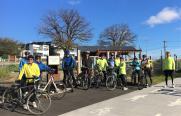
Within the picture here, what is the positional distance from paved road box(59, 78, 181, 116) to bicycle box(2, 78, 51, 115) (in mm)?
787

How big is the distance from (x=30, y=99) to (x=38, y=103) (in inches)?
10.0

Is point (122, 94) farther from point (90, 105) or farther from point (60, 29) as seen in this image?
point (60, 29)

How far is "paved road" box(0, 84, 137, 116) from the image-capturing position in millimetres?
11143

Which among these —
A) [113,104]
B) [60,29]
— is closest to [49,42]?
[60,29]

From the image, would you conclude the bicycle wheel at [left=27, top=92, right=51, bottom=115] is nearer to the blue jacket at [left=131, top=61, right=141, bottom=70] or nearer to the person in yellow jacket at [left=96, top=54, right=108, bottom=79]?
the person in yellow jacket at [left=96, top=54, right=108, bottom=79]

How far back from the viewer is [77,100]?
13.8m

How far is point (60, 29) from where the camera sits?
77.8 m

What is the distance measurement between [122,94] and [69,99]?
2753mm

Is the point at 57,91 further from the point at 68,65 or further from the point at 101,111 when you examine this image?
the point at 101,111

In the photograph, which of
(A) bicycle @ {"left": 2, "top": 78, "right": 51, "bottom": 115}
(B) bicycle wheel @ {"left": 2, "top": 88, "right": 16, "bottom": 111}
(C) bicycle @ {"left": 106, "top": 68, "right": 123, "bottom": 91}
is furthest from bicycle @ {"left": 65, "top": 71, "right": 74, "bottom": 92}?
(A) bicycle @ {"left": 2, "top": 78, "right": 51, "bottom": 115}

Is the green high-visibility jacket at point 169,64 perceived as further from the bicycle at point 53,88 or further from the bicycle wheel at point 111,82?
the bicycle at point 53,88

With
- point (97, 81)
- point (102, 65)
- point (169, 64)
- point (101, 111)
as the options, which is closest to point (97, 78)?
point (97, 81)

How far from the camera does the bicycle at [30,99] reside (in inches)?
433

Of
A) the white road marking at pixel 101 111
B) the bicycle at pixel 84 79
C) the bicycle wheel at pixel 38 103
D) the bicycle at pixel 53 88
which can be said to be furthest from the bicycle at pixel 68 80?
the bicycle wheel at pixel 38 103
